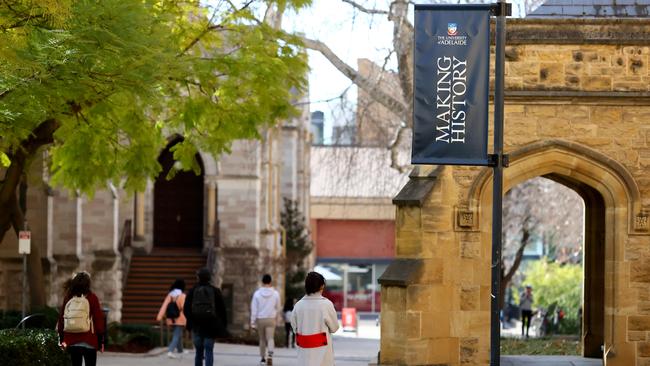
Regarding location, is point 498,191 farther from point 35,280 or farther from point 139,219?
point 139,219

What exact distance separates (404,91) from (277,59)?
7.03 m

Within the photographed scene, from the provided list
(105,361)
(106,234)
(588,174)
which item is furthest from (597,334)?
(106,234)

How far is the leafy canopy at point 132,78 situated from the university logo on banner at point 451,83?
10.5 feet

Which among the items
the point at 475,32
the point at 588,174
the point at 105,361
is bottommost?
the point at 105,361

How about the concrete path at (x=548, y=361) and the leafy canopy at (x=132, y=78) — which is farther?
the concrete path at (x=548, y=361)

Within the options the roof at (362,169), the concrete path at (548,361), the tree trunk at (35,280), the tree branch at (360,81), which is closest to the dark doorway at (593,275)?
the concrete path at (548,361)

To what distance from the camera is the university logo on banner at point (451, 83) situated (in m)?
16.0

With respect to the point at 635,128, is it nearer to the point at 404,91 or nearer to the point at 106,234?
the point at 404,91

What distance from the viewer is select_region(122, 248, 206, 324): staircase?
4056 cm

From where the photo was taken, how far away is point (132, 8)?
54.7 feet

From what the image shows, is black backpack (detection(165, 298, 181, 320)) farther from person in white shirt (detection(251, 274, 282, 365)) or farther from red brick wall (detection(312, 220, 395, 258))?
red brick wall (detection(312, 220, 395, 258))

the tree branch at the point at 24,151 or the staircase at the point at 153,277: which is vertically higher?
the tree branch at the point at 24,151

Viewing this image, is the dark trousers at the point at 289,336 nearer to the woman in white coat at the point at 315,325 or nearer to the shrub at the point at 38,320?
the shrub at the point at 38,320

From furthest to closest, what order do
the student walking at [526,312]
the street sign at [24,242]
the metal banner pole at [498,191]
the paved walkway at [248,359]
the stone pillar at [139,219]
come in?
the stone pillar at [139,219]
the student walking at [526,312]
the street sign at [24,242]
the paved walkway at [248,359]
the metal banner pole at [498,191]
